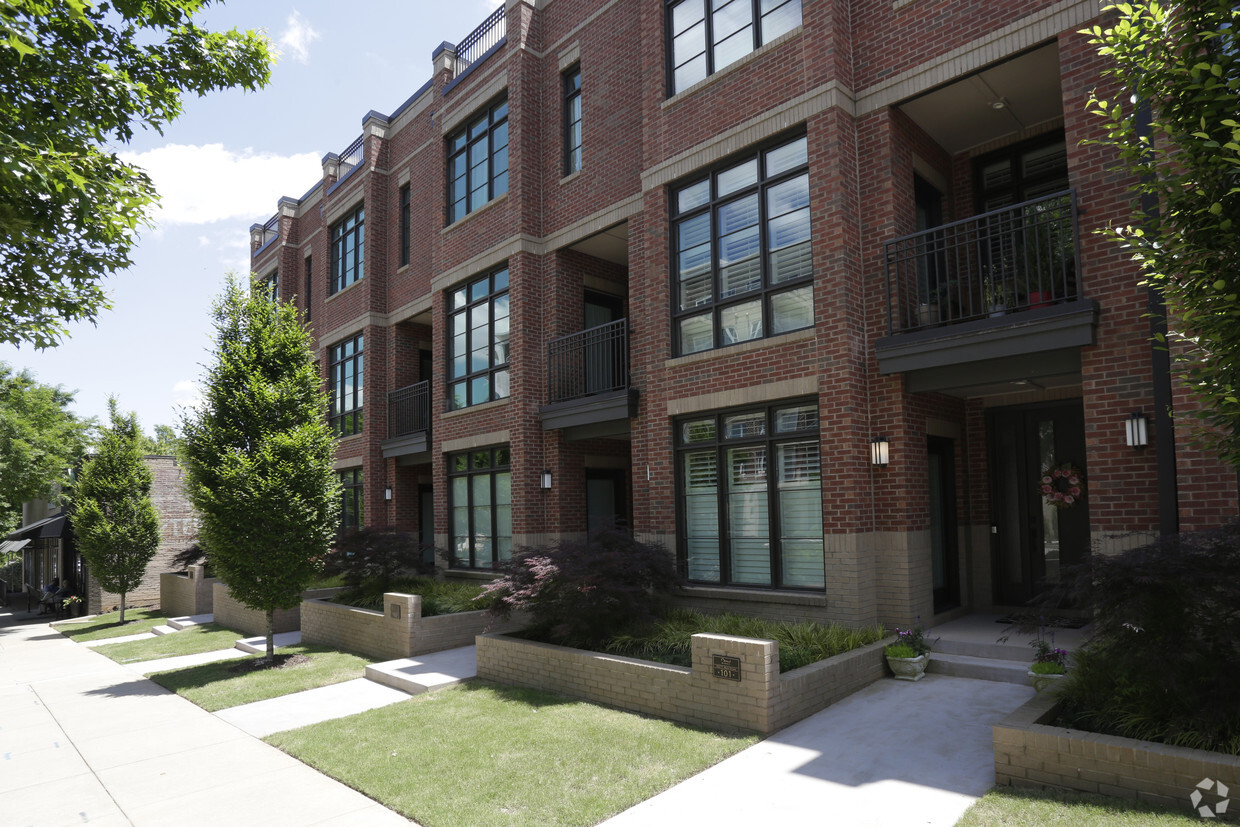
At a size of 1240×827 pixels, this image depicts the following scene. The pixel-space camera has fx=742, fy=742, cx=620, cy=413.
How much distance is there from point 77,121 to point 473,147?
998 centimetres

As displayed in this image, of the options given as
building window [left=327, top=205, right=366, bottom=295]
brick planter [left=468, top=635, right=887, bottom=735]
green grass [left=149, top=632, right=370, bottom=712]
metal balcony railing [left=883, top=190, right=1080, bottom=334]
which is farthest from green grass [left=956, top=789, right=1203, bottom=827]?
building window [left=327, top=205, right=366, bottom=295]

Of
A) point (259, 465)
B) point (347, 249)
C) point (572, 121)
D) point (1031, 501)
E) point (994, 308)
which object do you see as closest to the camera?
point (994, 308)

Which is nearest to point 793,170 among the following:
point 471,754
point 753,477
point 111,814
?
point 753,477

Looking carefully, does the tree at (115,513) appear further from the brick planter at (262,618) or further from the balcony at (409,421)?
the balcony at (409,421)

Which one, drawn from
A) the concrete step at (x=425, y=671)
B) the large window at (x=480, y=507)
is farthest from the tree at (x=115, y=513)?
the concrete step at (x=425, y=671)

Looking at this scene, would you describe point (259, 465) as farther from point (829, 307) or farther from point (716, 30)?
point (716, 30)

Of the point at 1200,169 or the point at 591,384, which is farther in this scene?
the point at 591,384

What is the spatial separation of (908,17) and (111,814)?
11.5 meters

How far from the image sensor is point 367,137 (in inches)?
757

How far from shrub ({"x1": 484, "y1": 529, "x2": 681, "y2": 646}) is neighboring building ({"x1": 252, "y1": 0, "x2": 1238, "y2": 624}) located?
39.3 inches

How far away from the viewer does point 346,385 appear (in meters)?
20.6

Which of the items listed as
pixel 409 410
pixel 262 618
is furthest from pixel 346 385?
pixel 262 618

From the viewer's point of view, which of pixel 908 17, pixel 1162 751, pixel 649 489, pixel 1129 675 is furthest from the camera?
pixel 649 489

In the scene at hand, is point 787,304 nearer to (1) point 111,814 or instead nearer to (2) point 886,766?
(2) point 886,766
